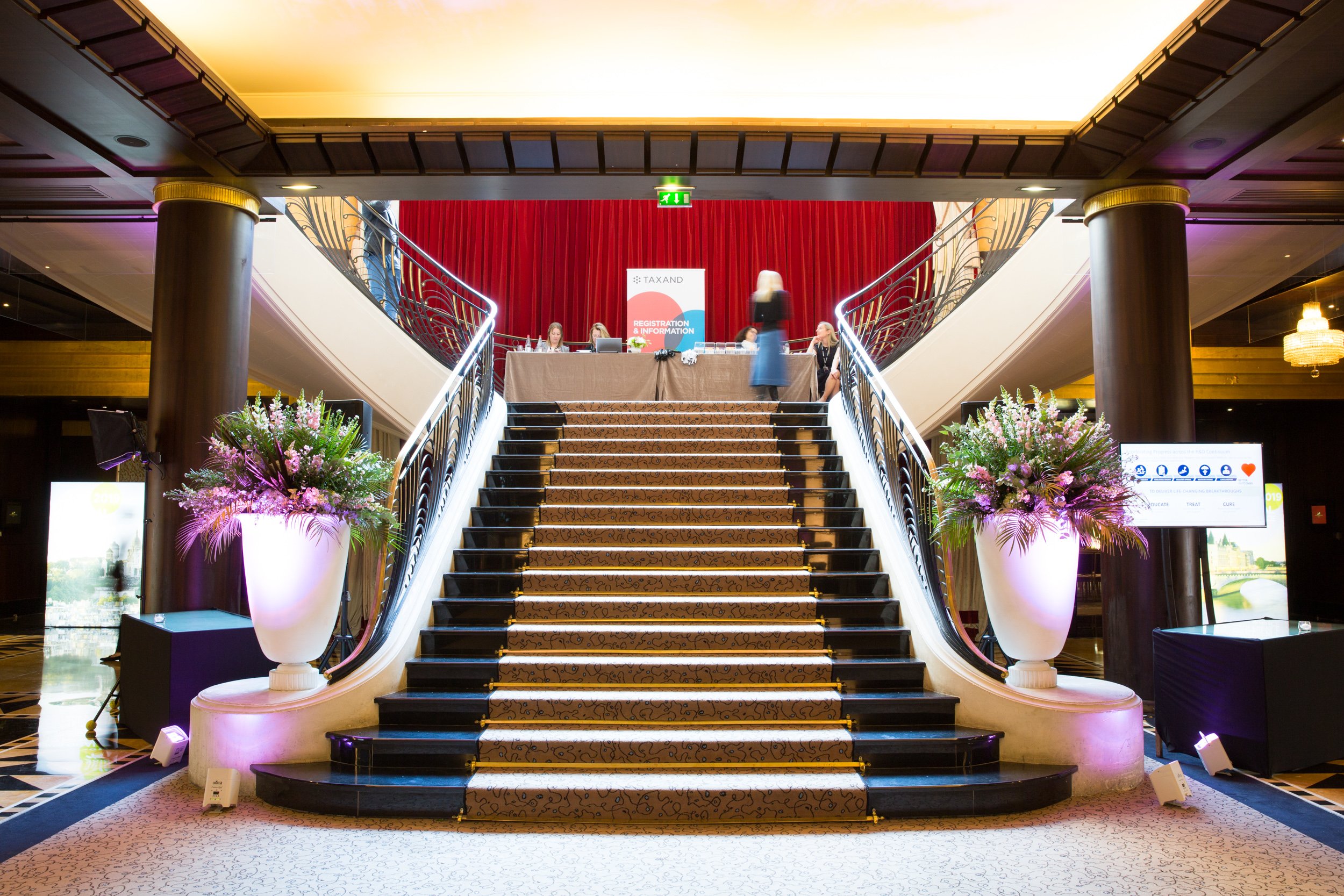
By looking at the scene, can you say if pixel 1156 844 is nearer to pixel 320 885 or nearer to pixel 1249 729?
pixel 1249 729

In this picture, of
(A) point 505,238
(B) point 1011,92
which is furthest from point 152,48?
(A) point 505,238

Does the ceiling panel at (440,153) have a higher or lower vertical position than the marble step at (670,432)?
higher

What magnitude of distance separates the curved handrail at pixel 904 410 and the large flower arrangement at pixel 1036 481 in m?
0.22

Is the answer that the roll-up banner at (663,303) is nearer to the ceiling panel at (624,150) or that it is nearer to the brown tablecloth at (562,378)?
the brown tablecloth at (562,378)

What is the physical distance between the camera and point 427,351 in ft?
30.8

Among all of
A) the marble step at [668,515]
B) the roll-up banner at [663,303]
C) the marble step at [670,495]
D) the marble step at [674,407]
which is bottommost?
the marble step at [668,515]

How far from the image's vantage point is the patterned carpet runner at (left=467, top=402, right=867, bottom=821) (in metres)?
3.55

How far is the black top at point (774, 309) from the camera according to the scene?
24.5ft

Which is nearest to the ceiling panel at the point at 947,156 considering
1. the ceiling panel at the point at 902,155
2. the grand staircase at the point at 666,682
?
the ceiling panel at the point at 902,155

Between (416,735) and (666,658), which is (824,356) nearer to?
(666,658)

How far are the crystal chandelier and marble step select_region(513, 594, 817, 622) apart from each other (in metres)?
7.00

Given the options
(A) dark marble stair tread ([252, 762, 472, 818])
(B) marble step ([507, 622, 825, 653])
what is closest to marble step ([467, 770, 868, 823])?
(A) dark marble stair tread ([252, 762, 472, 818])

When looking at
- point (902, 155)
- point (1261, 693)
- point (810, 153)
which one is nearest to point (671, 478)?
point (810, 153)

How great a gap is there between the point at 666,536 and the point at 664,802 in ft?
6.79
